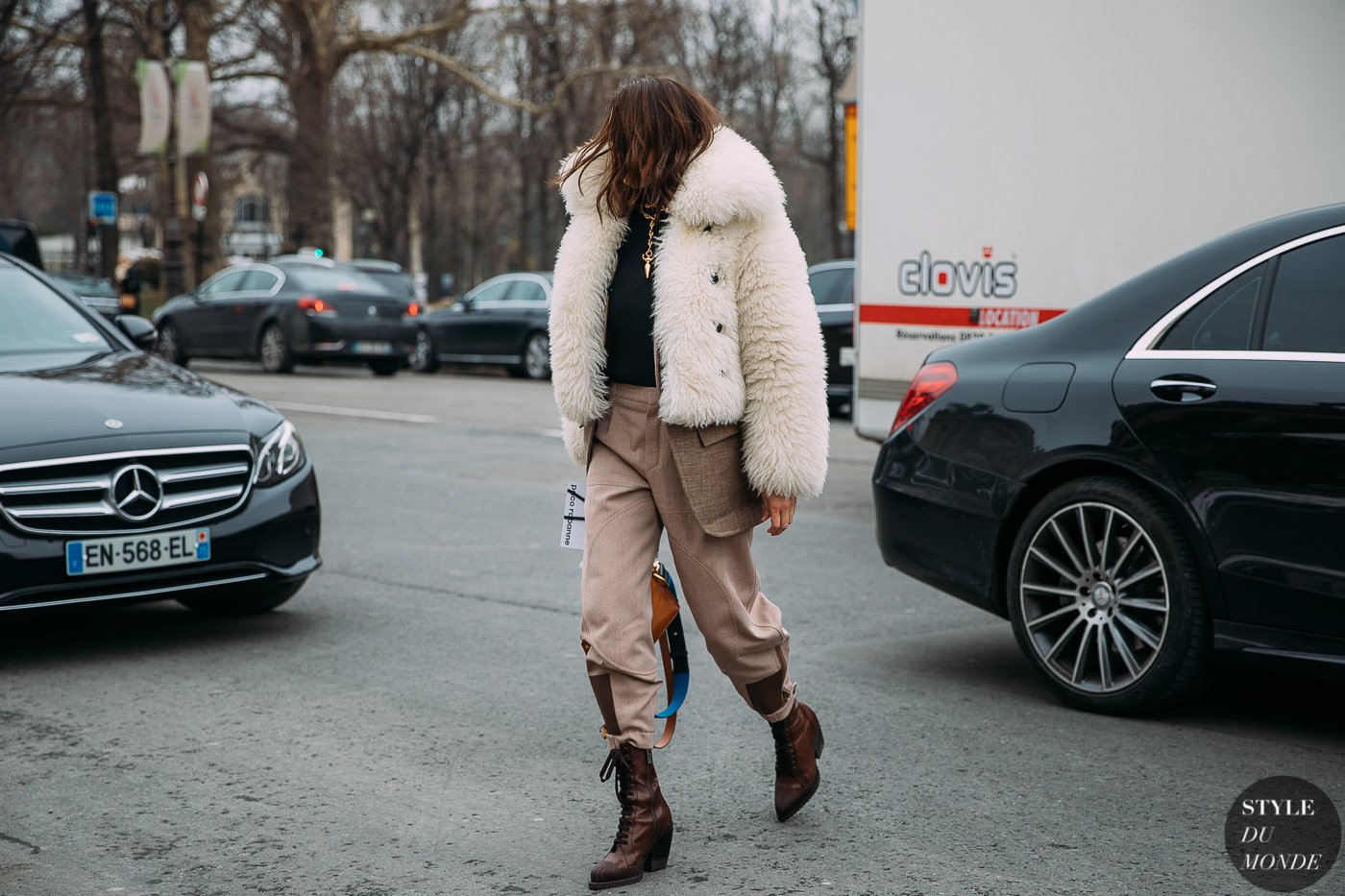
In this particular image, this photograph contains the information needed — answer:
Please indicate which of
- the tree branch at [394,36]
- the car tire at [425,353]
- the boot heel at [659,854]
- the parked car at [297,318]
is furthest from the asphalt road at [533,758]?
the tree branch at [394,36]

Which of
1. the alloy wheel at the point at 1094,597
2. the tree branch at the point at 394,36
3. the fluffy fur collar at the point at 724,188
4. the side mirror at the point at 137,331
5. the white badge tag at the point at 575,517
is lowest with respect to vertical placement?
the alloy wheel at the point at 1094,597

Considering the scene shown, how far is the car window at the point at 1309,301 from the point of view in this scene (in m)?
4.60

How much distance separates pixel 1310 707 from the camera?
516 cm

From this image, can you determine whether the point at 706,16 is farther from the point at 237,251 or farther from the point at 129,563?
the point at 237,251

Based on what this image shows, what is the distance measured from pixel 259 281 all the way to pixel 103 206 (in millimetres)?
10867

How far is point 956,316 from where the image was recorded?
27.0ft

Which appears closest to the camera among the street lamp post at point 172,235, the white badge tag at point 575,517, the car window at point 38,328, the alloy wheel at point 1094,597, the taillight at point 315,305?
the white badge tag at point 575,517

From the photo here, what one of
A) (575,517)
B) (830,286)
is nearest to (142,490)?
(575,517)

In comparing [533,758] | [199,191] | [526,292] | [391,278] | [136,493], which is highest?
[199,191]

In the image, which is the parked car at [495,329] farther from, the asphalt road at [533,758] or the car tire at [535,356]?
the asphalt road at [533,758]

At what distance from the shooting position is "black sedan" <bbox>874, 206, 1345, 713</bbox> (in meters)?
4.51

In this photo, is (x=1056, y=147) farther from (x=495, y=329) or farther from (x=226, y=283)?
(x=226, y=283)

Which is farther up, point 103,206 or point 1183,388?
point 103,206

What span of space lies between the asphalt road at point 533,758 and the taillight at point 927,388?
89cm
